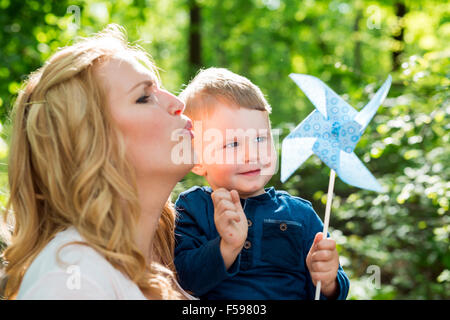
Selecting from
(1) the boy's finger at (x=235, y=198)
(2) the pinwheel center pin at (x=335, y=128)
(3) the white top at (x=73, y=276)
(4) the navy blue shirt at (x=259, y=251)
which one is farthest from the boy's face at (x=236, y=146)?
(3) the white top at (x=73, y=276)

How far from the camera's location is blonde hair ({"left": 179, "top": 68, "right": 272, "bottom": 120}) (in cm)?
213

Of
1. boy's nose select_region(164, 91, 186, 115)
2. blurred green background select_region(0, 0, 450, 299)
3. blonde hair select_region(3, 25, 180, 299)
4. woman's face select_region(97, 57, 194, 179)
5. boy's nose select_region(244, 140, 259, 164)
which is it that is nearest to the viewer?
blonde hair select_region(3, 25, 180, 299)

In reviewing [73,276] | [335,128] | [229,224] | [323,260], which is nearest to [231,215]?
[229,224]

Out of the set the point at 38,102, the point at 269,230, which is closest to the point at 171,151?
the point at 38,102

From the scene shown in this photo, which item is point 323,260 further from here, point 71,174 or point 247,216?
point 71,174

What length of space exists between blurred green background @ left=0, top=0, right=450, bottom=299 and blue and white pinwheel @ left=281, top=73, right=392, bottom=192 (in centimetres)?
74

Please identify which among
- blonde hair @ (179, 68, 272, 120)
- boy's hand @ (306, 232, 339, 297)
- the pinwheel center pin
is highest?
blonde hair @ (179, 68, 272, 120)

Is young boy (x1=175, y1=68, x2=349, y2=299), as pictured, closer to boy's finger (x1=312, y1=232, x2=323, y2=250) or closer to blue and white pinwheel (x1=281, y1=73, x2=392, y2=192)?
boy's finger (x1=312, y1=232, x2=323, y2=250)

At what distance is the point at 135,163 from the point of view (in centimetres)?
175

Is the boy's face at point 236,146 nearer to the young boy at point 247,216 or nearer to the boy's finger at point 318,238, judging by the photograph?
the young boy at point 247,216

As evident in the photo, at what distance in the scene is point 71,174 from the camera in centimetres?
165

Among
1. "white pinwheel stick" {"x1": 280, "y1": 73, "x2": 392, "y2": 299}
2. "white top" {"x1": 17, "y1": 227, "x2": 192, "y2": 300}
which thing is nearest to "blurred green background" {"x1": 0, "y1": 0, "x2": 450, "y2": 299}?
"white top" {"x1": 17, "y1": 227, "x2": 192, "y2": 300}

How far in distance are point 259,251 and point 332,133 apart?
1.87 ft

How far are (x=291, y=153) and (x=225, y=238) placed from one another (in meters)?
0.43
